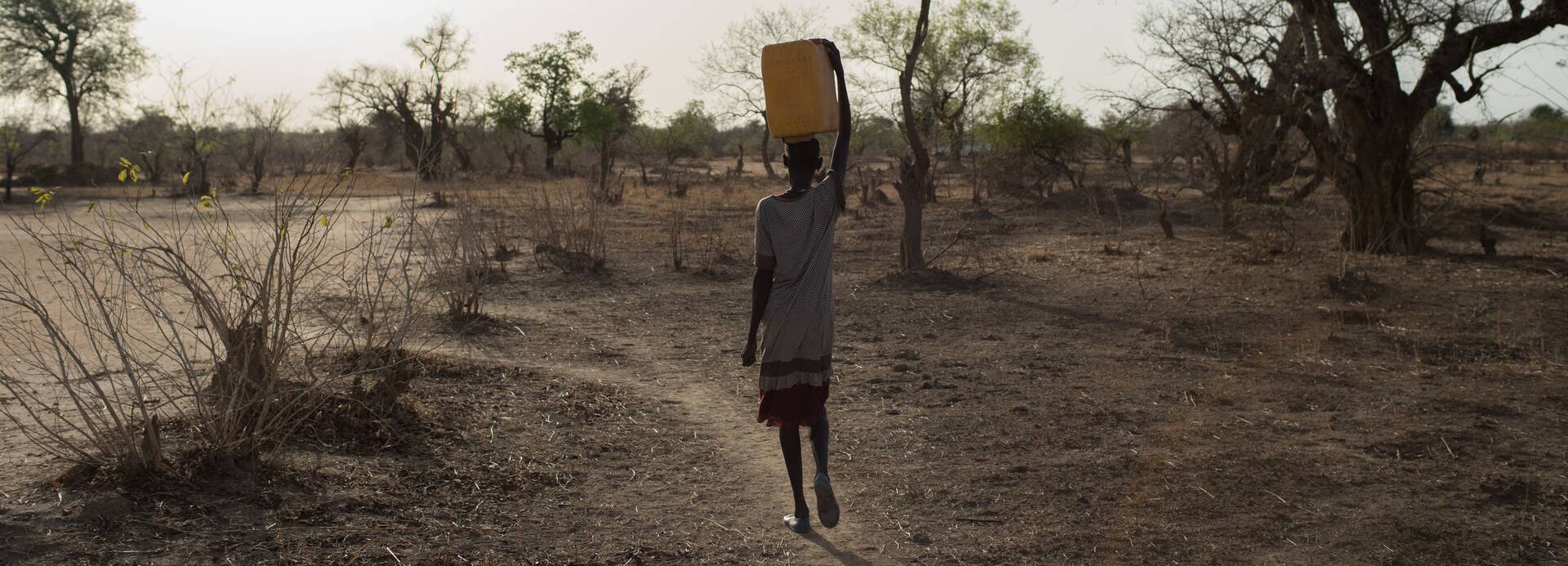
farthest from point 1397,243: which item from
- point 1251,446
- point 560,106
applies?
point 560,106

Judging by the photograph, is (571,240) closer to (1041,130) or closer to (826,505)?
(826,505)

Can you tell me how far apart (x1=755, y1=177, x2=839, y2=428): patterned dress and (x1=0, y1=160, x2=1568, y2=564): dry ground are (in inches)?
19.1

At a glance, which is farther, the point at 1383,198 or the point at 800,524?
the point at 1383,198

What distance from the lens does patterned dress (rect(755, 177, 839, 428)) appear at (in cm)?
323

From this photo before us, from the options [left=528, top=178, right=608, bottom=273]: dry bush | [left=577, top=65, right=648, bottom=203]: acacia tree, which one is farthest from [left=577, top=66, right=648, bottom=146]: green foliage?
[left=528, top=178, right=608, bottom=273]: dry bush

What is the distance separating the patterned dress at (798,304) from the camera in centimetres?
323

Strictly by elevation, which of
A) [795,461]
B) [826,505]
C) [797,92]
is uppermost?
[797,92]

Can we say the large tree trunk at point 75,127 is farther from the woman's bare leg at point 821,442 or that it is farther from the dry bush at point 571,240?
the woman's bare leg at point 821,442

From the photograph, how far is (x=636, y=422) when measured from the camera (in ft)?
16.2

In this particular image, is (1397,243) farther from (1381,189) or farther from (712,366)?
(712,366)

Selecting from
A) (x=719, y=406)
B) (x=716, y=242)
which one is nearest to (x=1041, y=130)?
(x=716, y=242)

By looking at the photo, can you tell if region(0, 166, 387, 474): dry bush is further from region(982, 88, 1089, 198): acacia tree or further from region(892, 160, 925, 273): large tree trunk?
region(982, 88, 1089, 198): acacia tree

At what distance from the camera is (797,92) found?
3.26 meters

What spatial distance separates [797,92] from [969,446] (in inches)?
77.6
